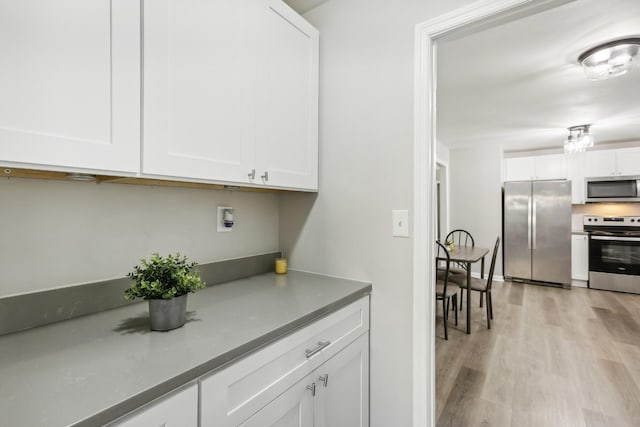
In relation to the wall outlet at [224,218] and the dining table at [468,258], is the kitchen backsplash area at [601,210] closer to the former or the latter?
the dining table at [468,258]

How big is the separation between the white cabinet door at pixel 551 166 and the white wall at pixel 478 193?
0.60 metres

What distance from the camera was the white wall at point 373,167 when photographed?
1.36 m

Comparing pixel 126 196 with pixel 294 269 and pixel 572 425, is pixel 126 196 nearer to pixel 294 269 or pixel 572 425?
pixel 294 269

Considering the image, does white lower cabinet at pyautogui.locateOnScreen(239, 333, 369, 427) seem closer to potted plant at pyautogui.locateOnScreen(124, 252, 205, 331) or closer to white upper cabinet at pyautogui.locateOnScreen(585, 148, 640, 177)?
potted plant at pyautogui.locateOnScreen(124, 252, 205, 331)

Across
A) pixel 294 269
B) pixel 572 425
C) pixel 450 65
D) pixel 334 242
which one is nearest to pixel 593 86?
pixel 450 65

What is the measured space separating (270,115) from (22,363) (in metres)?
1.09

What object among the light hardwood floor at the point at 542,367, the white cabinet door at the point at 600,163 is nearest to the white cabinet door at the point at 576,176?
the white cabinet door at the point at 600,163

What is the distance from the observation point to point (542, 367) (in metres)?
2.38

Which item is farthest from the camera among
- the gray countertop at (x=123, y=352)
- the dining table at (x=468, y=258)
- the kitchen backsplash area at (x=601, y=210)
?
the kitchen backsplash area at (x=601, y=210)

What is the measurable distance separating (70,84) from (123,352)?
0.68 meters

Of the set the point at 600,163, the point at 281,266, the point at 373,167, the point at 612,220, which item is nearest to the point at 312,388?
the point at 281,266

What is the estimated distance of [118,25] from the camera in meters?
0.84

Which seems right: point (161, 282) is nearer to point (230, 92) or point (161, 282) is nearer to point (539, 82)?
point (230, 92)

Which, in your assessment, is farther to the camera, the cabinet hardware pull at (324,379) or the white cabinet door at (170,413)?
the cabinet hardware pull at (324,379)
